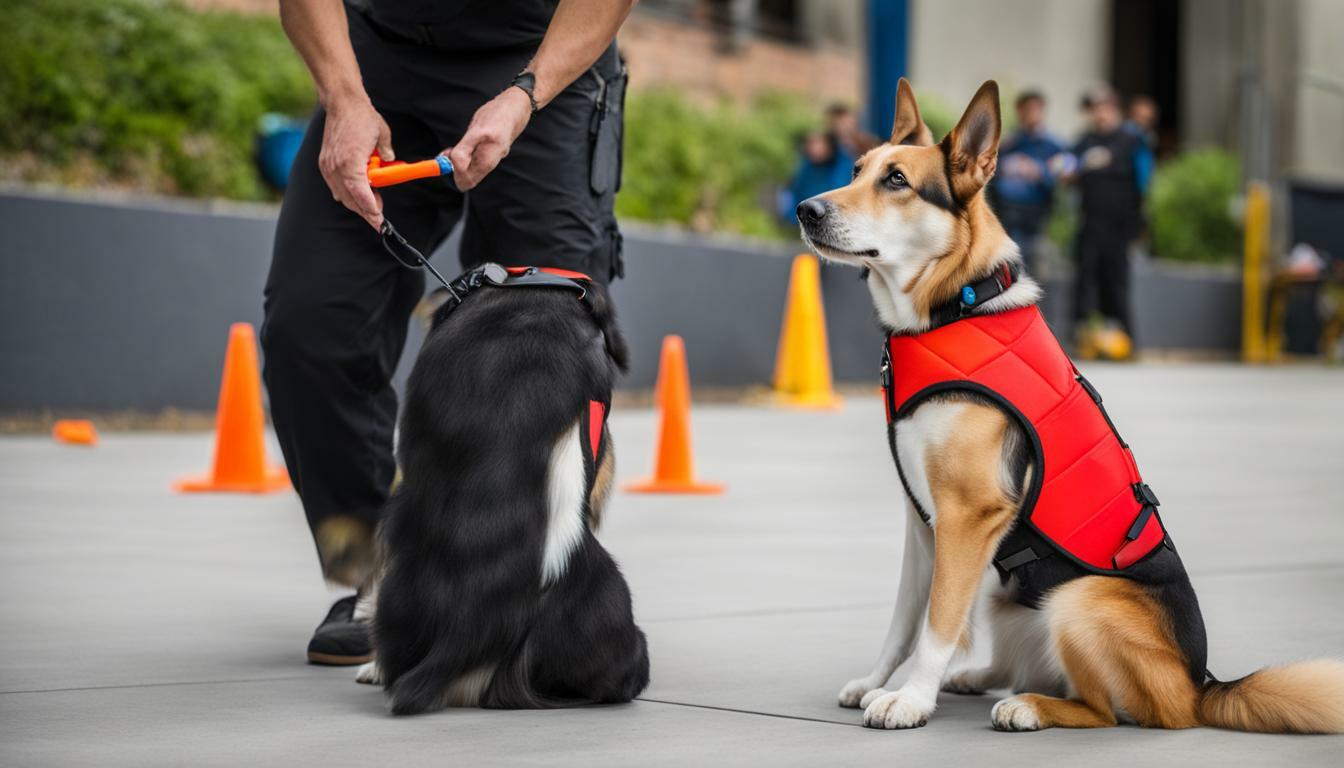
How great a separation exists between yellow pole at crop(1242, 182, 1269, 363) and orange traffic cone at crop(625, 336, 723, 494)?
51.2 feet

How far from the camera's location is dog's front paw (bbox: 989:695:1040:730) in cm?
316

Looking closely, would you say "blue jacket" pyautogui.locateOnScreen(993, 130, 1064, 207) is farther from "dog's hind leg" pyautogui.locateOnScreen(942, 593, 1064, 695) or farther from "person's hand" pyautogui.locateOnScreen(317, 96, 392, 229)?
"person's hand" pyautogui.locateOnScreen(317, 96, 392, 229)

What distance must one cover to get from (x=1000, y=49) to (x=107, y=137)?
16.9 m

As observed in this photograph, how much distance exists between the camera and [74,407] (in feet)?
30.0

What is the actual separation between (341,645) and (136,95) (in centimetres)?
749

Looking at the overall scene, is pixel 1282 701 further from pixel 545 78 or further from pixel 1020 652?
pixel 545 78

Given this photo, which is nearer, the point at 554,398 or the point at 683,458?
the point at 554,398

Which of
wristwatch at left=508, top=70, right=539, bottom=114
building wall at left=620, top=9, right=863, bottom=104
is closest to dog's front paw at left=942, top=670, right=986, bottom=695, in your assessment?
wristwatch at left=508, top=70, right=539, bottom=114

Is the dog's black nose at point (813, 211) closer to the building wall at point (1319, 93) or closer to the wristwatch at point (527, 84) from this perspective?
the wristwatch at point (527, 84)

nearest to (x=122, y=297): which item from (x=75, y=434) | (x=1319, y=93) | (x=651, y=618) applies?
(x=75, y=434)

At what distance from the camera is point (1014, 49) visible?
981 inches

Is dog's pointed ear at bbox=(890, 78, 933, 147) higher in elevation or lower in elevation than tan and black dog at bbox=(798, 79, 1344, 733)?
higher

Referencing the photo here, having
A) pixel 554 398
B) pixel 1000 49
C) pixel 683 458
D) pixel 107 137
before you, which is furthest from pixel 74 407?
pixel 1000 49

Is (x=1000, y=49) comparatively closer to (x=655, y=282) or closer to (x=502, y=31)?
(x=655, y=282)
